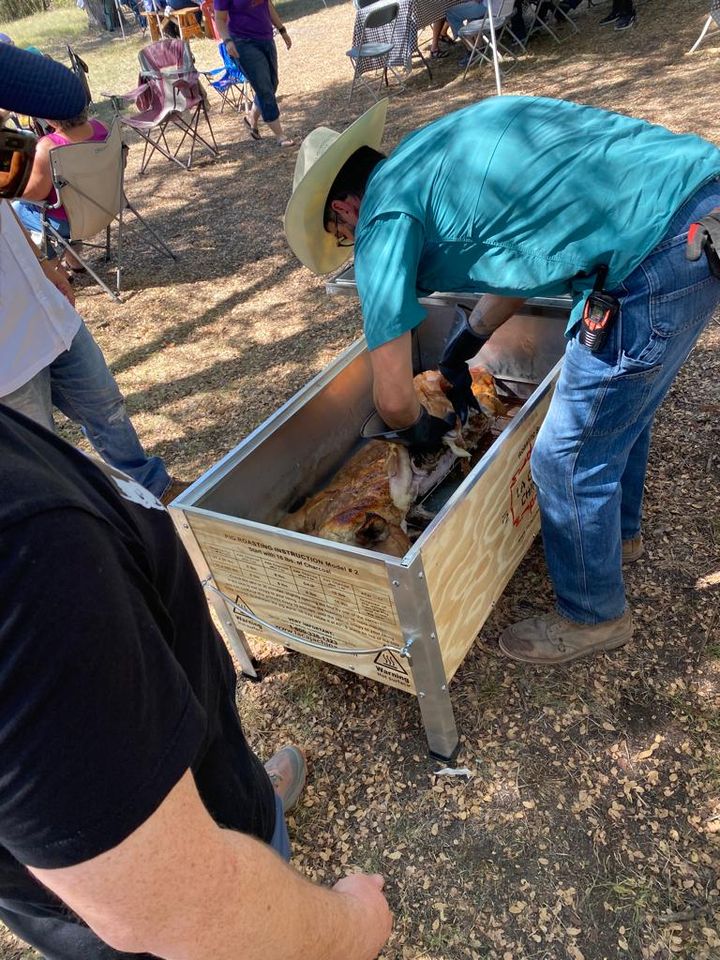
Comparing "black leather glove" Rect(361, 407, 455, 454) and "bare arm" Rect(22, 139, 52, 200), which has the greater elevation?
"bare arm" Rect(22, 139, 52, 200)

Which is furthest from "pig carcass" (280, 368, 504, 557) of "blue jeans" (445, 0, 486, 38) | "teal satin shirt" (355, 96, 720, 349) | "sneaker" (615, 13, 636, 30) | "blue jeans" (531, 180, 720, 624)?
"sneaker" (615, 13, 636, 30)

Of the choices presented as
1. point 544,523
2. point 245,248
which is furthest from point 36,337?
point 245,248

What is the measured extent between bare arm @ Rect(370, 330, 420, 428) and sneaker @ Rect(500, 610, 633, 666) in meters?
0.97

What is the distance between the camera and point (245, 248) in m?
6.98

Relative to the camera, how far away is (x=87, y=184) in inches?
217

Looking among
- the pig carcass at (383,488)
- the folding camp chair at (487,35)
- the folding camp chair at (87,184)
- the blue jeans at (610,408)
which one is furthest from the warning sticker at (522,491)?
the folding camp chair at (487,35)

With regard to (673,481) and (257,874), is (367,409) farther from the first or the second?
(257,874)

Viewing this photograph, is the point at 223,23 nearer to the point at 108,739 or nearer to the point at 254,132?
the point at 254,132

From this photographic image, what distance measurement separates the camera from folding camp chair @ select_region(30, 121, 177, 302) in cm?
527

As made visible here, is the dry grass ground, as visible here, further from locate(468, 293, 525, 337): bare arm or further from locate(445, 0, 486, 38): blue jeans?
locate(445, 0, 486, 38): blue jeans

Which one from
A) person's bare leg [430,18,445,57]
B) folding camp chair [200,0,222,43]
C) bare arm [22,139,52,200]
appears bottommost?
bare arm [22,139,52,200]

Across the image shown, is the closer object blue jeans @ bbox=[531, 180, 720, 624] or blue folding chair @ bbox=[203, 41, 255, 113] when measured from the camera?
blue jeans @ bbox=[531, 180, 720, 624]

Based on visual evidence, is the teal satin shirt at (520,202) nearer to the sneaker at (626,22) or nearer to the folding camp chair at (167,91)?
the folding camp chair at (167,91)

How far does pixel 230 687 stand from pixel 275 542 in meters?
0.96
